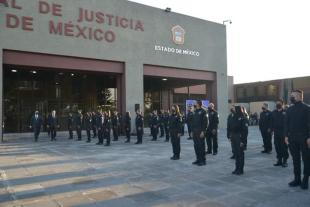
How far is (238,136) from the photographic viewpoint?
8.08 metres

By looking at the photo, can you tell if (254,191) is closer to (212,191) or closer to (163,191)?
(212,191)

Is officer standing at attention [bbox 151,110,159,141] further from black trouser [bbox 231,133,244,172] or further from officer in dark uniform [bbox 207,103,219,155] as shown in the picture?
black trouser [bbox 231,133,244,172]

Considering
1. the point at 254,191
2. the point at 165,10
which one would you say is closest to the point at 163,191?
the point at 254,191

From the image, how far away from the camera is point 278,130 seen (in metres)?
9.54

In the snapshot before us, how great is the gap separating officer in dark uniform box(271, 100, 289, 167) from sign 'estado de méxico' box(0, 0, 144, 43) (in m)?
12.9

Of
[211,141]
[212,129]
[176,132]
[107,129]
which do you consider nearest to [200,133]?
[176,132]

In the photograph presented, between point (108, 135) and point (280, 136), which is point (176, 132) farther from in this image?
point (108, 135)

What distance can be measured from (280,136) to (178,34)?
15.5 meters

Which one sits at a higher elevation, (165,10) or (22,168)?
(165,10)

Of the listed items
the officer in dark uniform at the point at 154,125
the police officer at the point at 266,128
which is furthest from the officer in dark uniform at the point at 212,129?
the officer in dark uniform at the point at 154,125

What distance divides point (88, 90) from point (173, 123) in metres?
17.3

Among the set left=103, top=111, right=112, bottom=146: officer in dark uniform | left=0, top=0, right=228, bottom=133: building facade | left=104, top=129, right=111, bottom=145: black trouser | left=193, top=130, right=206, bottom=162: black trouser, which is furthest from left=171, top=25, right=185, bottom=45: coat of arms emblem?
left=193, top=130, right=206, bottom=162: black trouser

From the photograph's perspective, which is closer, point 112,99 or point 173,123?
point 173,123

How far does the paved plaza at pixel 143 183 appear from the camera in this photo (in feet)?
18.7
